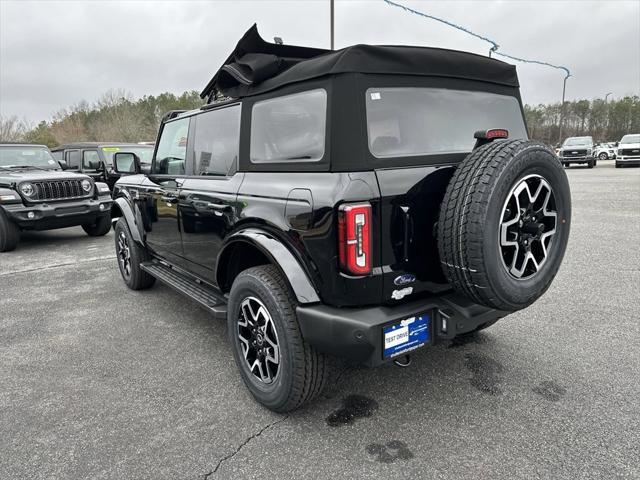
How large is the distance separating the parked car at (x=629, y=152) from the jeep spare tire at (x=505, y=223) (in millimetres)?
24266

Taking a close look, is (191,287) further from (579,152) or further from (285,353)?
(579,152)

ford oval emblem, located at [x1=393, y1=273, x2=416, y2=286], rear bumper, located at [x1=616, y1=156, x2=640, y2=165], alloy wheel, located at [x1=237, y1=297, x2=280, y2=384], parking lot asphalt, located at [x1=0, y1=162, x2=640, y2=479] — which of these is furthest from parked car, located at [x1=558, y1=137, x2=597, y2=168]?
alloy wheel, located at [x1=237, y1=297, x2=280, y2=384]

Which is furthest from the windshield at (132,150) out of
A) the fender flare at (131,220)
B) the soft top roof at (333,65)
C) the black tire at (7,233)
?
the soft top roof at (333,65)

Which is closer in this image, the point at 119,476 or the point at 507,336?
the point at 119,476

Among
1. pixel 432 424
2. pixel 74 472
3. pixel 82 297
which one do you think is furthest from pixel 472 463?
pixel 82 297

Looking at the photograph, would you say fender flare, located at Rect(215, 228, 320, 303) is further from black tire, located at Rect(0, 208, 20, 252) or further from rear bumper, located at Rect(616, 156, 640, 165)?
rear bumper, located at Rect(616, 156, 640, 165)

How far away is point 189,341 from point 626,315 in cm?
373

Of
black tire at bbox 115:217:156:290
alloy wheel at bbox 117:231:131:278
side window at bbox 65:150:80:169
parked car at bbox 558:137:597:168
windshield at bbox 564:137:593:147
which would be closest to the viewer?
black tire at bbox 115:217:156:290

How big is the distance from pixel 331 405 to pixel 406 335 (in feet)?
2.52

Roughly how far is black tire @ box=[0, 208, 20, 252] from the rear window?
712cm

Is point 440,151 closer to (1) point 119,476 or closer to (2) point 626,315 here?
(1) point 119,476

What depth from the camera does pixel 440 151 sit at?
239 cm

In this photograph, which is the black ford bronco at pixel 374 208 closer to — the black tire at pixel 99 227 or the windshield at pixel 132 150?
the black tire at pixel 99 227

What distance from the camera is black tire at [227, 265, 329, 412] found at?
2.27 meters
